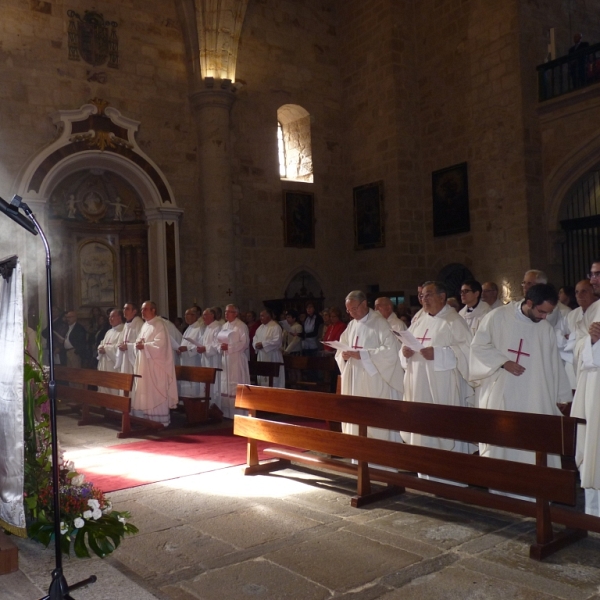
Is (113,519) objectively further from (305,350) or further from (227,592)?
(305,350)

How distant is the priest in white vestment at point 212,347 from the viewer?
10164 mm

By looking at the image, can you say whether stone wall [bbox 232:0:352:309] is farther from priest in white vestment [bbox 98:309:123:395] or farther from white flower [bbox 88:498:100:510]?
white flower [bbox 88:498:100:510]

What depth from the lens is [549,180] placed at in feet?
43.3

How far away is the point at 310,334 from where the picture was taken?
12.2 metres

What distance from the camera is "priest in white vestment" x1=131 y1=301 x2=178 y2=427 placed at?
9.23 m

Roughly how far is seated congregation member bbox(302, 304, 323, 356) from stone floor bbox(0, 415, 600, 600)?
22.3 ft

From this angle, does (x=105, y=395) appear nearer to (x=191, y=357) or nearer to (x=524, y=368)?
(x=191, y=357)

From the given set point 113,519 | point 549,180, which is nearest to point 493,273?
point 549,180

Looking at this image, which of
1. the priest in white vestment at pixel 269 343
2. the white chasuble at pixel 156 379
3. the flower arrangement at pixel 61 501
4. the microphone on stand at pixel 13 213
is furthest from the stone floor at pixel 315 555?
the priest in white vestment at pixel 269 343

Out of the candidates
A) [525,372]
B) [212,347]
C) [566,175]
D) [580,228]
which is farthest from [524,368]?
[566,175]

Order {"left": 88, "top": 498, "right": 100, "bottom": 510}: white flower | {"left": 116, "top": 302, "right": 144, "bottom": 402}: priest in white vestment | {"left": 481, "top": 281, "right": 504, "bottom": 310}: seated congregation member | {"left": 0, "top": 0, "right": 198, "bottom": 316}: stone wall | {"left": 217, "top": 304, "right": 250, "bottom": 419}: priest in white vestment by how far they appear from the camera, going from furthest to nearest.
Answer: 1. {"left": 0, "top": 0, "right": 198, "bottom": 316}: stone wall
2. {"left": 116, "top": 302, "right": 144, "bottom": 402}: priest in white vestment
3. {"left": 217, "top": 304, "right": 250, "bottom": 419}: priest in white vestment
4. {"left": 481, "top": 281, "right": 504, "bottom": 310}: seated congregation member
5. {"left": 88, "top": 498, "right": 100, "bottom": 510}: white flower

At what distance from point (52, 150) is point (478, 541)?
11247mm

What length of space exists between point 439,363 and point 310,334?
6.49 metres

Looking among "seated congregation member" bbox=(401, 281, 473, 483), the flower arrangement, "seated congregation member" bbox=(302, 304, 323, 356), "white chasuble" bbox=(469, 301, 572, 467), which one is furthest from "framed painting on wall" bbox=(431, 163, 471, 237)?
the flower arrangement
